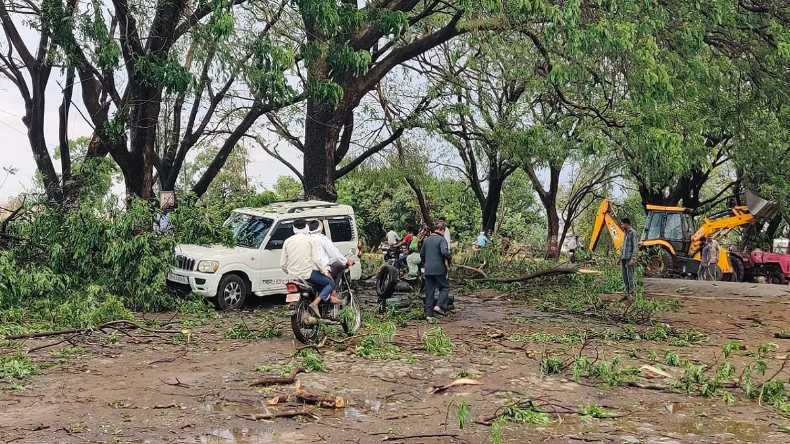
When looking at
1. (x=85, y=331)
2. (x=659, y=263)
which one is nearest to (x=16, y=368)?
(x=85, y=331)

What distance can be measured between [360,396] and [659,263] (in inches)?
720

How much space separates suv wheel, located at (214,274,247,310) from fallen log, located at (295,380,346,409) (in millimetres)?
6536

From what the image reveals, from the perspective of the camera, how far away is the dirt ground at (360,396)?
6496mm

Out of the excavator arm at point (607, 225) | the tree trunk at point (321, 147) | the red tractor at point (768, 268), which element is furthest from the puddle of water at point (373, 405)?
the red tractor at point (768, 268)

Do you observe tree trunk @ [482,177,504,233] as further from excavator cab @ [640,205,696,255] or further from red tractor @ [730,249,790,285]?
red tractor @ [730,249,790,285]

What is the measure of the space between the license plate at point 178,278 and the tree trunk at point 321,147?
4779 millimetres

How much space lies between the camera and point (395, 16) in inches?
543

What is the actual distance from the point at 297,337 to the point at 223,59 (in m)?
5.47

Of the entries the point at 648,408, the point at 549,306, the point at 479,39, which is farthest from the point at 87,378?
the point at 479,39

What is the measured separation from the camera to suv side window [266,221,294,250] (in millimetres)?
14383

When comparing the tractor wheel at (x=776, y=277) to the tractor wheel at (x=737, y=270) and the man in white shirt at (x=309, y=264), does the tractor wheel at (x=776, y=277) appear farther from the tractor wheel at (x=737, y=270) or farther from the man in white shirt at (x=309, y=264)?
the man in white shirt at (x=309, y=264)

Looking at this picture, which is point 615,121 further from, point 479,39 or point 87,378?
point 87,378

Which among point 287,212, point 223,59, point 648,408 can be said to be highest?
point 223,59

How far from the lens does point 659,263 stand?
23766 mm
